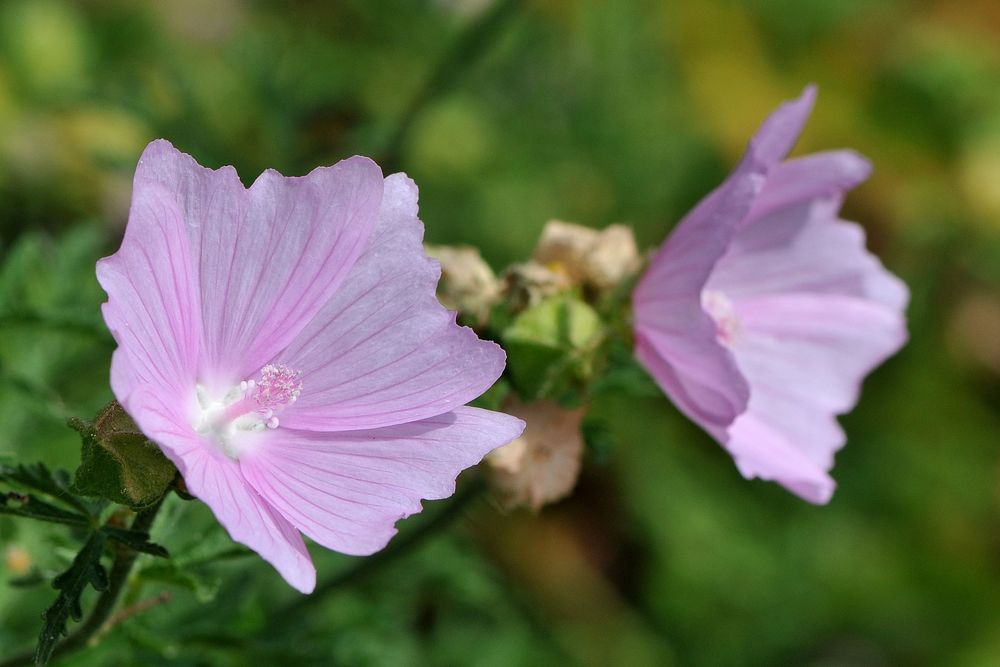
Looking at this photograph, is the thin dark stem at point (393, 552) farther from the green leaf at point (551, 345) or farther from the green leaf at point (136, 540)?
the green leaf at point (136, 540)

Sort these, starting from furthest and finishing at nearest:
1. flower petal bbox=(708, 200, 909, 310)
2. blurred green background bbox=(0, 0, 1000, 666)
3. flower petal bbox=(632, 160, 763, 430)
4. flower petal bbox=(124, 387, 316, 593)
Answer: blurred green background bbox=(0, 0, 1000, 666)
flower petal bbox=(708, 200, 909, 310)
flower petal bbox=(632, 160, 763, 430)
flower petal bbox=(124, 387, 316, 593)

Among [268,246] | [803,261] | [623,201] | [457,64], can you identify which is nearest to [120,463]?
[268,246]

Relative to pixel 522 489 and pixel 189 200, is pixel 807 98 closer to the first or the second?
pixel 522 489

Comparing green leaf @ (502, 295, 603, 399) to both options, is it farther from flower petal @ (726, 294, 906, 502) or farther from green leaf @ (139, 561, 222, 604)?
green leaf @ (139, 561, 222, 604)

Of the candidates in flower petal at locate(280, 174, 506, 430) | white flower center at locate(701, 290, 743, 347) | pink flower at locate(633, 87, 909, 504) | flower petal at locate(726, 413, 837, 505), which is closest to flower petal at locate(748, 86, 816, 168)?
pink flower at locate(633, 87, 909, 504)

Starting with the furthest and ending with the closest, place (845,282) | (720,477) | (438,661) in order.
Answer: (720,477), (438,661), (845,282)

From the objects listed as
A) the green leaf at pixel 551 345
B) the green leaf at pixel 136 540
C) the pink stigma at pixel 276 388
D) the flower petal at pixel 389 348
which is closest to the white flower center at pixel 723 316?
the green leaf at pixel 551 345

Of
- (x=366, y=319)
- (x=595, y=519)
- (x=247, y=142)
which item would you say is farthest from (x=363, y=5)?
(x=366, y=319)
